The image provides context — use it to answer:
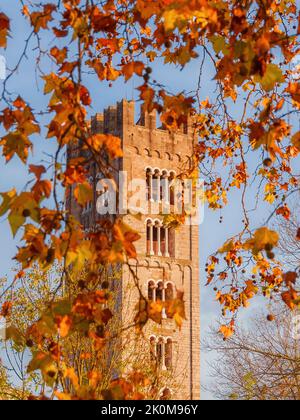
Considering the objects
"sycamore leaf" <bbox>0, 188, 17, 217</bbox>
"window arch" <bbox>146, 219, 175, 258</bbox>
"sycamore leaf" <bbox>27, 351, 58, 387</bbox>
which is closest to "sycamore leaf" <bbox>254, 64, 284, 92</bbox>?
"sycamore leaf" <bbox>0, 188, 17, 217</bbox>

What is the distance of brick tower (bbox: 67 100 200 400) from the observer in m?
41.5

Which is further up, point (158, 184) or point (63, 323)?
point (158, 184)

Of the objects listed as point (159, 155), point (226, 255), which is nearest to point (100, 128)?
point (159, 155)

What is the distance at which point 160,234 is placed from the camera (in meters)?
44.1

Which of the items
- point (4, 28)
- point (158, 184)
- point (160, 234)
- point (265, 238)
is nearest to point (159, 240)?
point (160, 234)

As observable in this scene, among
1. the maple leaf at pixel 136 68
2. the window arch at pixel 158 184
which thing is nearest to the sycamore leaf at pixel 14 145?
the maple leaf at pixel 136 68

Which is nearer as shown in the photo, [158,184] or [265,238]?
[265,238]

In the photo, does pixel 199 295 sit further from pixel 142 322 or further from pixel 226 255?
pixel 142 322

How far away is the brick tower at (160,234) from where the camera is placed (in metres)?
41.5

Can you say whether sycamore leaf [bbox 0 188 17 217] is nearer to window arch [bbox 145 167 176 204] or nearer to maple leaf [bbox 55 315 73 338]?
maple leaf [bbox 55 315 73 338]

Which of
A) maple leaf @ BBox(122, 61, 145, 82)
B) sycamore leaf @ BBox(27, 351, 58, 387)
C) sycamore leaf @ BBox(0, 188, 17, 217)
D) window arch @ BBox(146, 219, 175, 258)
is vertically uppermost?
window arch @ BBox(146, 219, 175, 258)

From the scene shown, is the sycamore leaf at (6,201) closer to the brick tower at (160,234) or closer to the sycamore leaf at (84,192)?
the sycamore leaf at (84,192)

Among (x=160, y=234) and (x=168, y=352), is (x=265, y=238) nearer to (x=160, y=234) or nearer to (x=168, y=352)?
(x=168, y=352)
